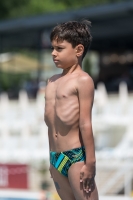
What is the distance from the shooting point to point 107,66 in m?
26.3

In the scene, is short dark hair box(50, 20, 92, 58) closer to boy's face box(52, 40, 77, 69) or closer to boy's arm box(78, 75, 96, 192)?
boy's face box(52, 40, 77, 69)

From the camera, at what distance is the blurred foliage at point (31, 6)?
31.2m

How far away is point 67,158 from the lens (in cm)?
326

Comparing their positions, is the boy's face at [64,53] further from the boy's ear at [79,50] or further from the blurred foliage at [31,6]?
the blurred foliage at [31,6]

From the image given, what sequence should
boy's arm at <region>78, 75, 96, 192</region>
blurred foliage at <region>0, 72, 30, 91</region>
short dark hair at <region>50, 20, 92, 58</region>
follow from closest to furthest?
boy's arm at <region>78, 75, 96, 192</region> → short dark hair at <region>50, 20, 92, 58</region> → blurred foliage at <region>0, 72, 30, 91</region>

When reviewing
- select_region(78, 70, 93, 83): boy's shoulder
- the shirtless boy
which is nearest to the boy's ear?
the shirtless boy

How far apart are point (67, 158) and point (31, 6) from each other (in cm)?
2886

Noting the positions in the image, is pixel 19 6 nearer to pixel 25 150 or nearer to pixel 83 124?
pixel 25 150

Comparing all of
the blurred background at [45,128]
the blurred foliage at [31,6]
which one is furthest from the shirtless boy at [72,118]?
the blurred foliage at [31,6]

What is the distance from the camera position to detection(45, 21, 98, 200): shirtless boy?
3215 mm

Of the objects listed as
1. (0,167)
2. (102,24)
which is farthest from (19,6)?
(0,167)

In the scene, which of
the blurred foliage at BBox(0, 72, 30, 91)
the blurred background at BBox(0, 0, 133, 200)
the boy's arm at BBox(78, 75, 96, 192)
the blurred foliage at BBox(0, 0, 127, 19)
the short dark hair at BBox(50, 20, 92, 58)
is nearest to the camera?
the boy's arm at BBox(78, 75, 96, 192)

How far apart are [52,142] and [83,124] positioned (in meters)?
0.29

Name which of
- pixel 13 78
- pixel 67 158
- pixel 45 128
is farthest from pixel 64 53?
pixel 13 78
